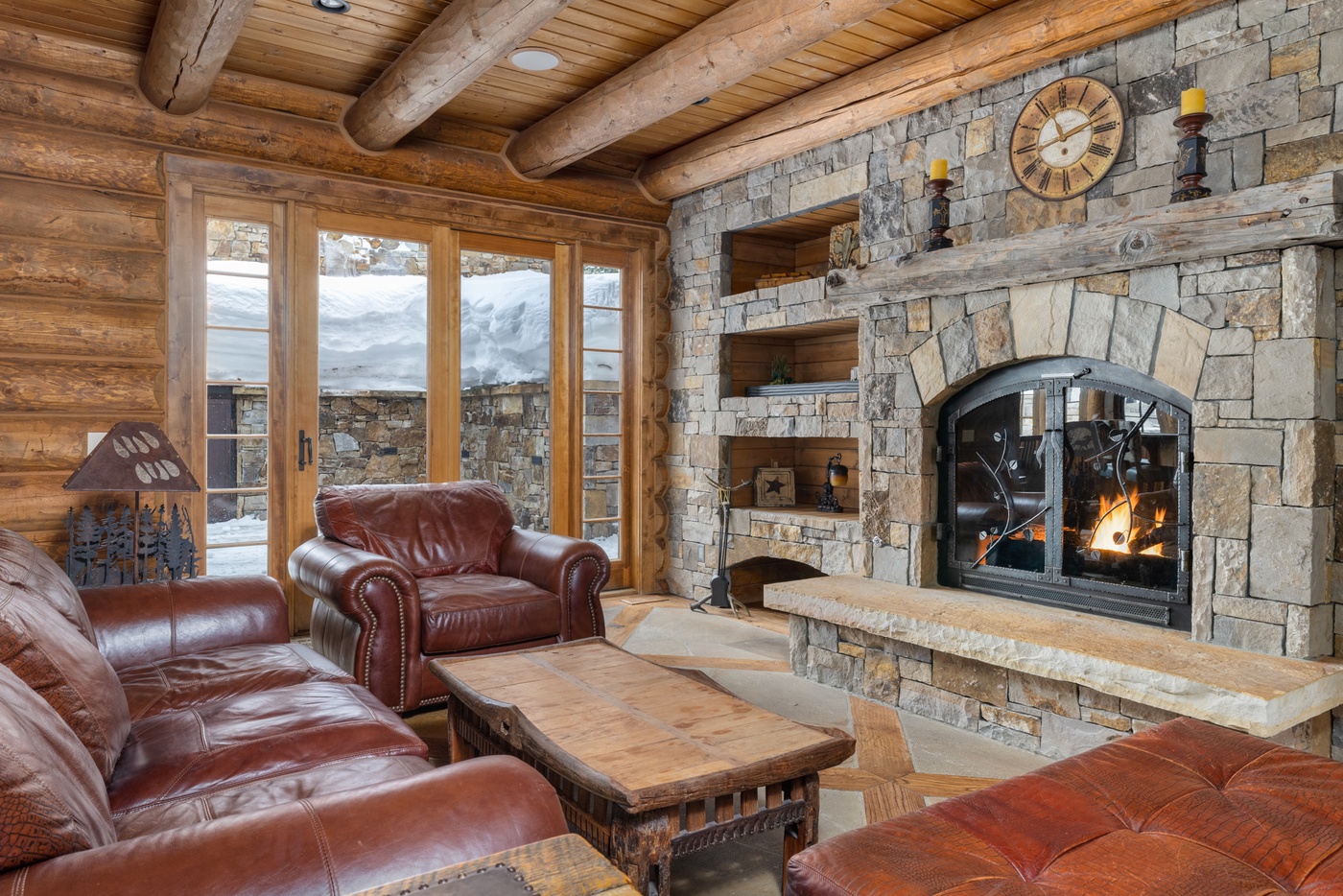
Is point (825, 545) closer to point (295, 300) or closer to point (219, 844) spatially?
point (295, 300)

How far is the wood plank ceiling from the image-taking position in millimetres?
3000

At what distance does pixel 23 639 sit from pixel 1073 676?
2.61 m

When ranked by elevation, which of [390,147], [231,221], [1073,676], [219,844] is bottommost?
[1073,676]

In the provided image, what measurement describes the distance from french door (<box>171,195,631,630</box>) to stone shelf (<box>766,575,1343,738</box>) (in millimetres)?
1999

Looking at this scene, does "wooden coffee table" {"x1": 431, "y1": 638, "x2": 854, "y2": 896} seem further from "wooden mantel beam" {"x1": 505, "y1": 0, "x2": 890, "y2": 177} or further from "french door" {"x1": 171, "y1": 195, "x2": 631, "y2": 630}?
"french door" {"x1": 171, "y1": 195, "x2": 631, "y2": 630}

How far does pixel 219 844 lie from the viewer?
99 cm

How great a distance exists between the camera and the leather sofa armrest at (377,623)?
2910 millimetres

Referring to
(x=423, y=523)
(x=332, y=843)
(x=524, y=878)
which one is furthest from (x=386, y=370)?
(x=524, y=878)

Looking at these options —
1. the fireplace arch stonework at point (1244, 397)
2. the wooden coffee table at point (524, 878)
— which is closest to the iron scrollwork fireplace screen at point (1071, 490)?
the fireplace arch stonework at point (1244, 397)

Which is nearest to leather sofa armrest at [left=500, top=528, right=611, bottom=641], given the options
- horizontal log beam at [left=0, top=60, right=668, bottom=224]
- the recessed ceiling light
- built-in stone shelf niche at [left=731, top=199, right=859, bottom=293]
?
the recessed ceiling light

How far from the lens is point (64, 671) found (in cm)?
147

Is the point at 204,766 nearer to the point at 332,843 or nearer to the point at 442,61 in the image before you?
the point at 332,843

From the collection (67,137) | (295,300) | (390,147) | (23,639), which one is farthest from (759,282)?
(23,639)

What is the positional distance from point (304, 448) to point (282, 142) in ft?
4.83
